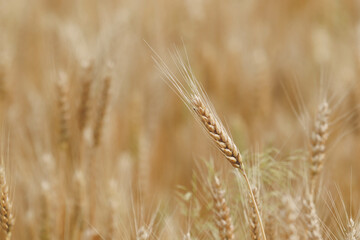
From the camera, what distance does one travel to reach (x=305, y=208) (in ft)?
3.90

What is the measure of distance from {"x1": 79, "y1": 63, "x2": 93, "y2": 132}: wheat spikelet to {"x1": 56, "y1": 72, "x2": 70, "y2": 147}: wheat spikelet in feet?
0.22

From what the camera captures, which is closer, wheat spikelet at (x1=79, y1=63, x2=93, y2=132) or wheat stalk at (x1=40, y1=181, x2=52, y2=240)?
wheat stalk at (x1=40, y1=181, x2=52, y2=240)

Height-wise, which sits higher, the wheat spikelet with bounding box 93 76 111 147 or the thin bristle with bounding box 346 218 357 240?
the wheat spikelet with bounding box 93 76 111 147

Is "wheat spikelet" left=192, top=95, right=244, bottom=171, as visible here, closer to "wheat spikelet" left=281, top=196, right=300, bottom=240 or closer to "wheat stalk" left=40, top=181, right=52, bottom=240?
"wheat spikelet" left=281, top=196, right=300, bottom=240

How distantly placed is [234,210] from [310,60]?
6.52 feet

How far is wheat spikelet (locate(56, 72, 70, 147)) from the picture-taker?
5.71ft

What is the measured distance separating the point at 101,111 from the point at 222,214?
803 millimetres

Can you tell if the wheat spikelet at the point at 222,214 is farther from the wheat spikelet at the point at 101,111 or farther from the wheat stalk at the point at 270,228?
the wheat spikelet at the point at 101,111

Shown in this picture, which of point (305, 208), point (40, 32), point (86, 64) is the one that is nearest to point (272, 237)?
point (305, 208)

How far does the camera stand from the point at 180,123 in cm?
274

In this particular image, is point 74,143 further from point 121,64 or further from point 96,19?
point 96,19

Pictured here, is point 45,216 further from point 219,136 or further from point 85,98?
point 219,136

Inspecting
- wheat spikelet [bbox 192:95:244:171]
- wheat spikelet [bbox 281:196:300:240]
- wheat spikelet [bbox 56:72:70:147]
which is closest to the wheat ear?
wheat spikelet [bbox 192:95:244:171]

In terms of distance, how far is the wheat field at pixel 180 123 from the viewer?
1.25 meters
